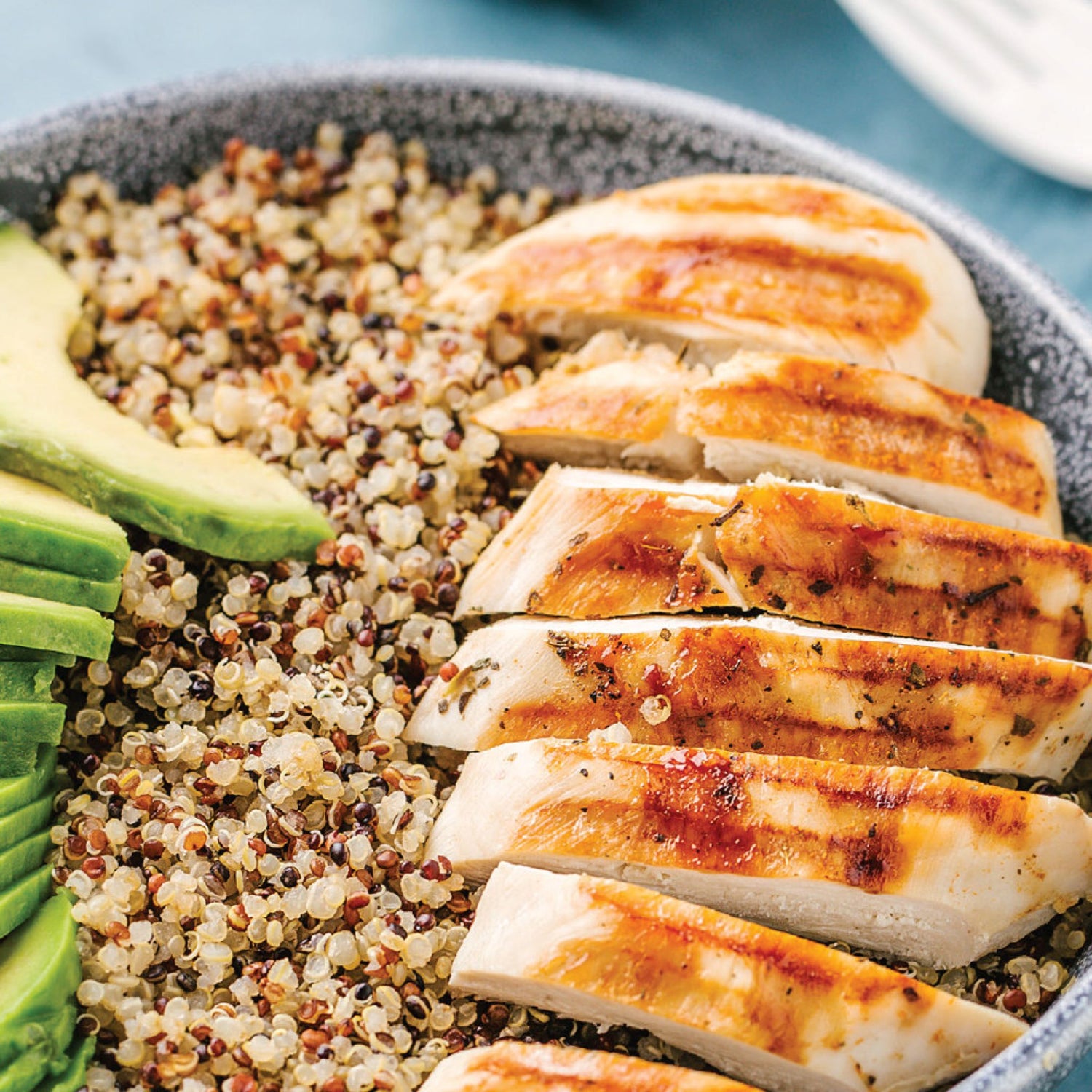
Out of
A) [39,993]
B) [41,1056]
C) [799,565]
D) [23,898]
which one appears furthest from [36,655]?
[799,565]

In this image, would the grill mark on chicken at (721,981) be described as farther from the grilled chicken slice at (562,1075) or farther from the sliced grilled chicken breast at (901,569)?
the sliced grilled chicken breast at (901,569)

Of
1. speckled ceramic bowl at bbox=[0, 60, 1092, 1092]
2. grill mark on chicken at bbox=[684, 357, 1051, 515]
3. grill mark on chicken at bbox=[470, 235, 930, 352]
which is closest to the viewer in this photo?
grill mark on chicken at bbox=[684, 357, 1051, 515]

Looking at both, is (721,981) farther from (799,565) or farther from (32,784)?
(32,784)

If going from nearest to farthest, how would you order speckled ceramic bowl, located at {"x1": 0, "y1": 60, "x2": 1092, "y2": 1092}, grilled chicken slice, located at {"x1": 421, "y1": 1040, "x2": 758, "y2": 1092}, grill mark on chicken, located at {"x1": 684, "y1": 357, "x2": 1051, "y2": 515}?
grilled chicken slice, located at {"x1": 421, "y1": 1040, "x2": 758, "y2": 1092} → grill mark on chicken, located at {"x1": 684, "y1": 357, "x2": 1051, "y2": 515} → speckled ceramic bowl, located at {"x1": 0, "y1": 60, "x2": 1092, "y2": 1092}

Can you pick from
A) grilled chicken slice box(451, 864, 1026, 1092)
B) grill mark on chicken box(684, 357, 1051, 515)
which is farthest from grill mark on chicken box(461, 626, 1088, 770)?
grill mark on chicken box(684, 357, 1051, 515)

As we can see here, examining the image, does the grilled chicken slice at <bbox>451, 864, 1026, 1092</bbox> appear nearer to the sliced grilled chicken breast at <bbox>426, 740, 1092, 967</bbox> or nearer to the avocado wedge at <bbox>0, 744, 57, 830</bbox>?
the sliced grilled chicken breast at <bbox>426, 740, 1092, 967</bbox>

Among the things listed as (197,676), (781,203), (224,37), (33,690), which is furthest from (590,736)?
(224,37)

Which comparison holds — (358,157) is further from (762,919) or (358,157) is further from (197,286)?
(762,919)

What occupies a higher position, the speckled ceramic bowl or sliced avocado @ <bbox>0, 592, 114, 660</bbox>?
the speckled ceramic bowl
